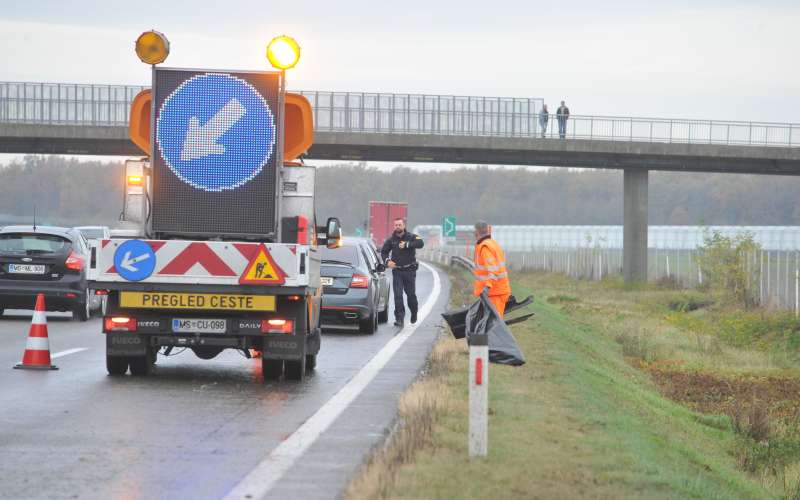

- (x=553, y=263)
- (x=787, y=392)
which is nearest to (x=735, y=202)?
(x=553, y=263)

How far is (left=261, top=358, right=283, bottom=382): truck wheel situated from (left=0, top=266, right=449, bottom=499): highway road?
18cm

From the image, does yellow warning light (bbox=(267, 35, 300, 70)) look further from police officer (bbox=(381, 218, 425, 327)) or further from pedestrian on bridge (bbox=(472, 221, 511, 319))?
police officer (bbox=(381, 218, 425, 327))

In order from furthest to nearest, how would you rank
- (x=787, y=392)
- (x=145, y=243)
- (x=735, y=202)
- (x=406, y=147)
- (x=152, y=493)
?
(x=735, y=202)
(x=406, y=147)
(x=787, y=392)
(x=145, y=243)
(x=152, y=493)

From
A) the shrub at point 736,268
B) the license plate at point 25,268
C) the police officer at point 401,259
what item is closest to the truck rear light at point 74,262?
the license plate at point 25,268

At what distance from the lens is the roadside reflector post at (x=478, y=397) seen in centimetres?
818

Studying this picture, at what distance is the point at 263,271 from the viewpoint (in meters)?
13.5

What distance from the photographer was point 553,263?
72.6m

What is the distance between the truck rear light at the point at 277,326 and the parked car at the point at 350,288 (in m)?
7.68

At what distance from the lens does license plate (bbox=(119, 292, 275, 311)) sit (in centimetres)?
1361

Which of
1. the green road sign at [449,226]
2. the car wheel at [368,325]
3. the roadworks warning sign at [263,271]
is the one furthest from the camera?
the green road sign at [449,226]

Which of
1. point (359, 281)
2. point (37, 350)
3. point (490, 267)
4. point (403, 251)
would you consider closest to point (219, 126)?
point (37, 350)

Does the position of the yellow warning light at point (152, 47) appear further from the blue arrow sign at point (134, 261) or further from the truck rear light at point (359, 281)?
the truck rear light at point (359, 281)

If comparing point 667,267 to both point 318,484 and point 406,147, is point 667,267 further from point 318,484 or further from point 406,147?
point 318,484

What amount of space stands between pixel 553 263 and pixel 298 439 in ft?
208
